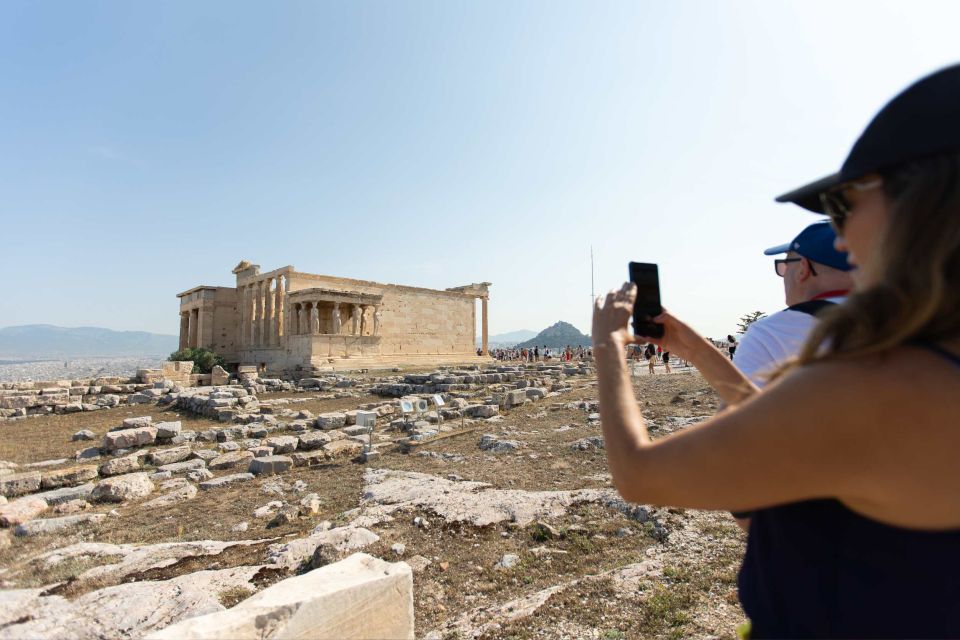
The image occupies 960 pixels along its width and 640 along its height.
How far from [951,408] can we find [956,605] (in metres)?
0.39

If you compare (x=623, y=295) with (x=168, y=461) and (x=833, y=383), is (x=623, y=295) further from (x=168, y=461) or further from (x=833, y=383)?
(x=168, y=461)

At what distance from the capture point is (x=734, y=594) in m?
3.48

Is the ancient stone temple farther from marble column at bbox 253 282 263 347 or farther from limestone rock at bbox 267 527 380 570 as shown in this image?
limestone rock at bbox 267 527 380 570

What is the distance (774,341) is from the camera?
2.29 meters

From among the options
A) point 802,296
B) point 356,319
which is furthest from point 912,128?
point 356,319

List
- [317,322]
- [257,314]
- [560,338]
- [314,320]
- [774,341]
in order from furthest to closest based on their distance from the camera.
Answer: [560,338] → [257,314] → [317,322] → [314,320] → [774,341]

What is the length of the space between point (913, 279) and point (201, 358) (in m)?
33.2

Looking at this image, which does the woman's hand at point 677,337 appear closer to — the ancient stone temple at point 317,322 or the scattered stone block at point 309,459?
the scattered stone block at point 309,459

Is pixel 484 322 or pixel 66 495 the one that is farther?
pixel 484 322

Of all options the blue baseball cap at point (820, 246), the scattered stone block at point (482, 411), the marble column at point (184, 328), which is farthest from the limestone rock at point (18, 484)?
the marble column at point (184, 328)

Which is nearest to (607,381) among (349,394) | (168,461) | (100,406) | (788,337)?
(788,337)

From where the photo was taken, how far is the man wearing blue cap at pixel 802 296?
2.28 metres

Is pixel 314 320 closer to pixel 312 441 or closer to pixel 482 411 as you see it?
pixel 482 411

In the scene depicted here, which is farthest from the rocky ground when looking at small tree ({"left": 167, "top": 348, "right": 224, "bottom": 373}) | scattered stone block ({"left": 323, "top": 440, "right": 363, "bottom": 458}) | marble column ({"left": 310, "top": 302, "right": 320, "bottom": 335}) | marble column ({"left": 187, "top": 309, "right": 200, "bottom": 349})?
marble column ({"left": 187, "top": 309, "right": 200, "bottom": 349})
